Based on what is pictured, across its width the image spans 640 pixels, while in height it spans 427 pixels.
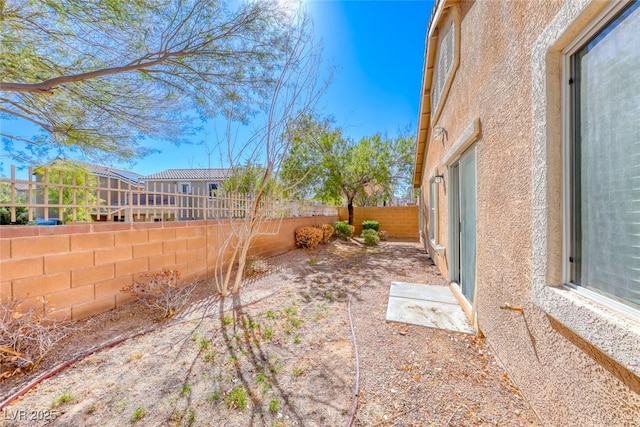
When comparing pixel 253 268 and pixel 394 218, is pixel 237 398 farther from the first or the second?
pixel 394 218

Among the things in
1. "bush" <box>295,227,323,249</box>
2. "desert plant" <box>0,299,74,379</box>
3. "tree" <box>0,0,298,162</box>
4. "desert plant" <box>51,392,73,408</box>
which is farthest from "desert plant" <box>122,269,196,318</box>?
"bush" <box>295,227,323,249</box>

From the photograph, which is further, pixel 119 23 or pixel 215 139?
pixel 215 139

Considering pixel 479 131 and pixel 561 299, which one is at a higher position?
pixel 479 131

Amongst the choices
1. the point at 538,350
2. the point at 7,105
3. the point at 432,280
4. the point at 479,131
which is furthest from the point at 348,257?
the point at 7,105

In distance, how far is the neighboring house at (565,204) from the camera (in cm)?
150

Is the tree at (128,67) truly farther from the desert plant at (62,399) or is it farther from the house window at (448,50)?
the desert plant at (62,399)

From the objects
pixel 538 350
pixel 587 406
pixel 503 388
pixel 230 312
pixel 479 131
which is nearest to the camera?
pixel 587 406

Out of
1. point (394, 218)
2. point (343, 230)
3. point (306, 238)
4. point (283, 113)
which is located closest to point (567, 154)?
point (283, 113)

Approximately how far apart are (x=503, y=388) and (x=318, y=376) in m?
1.95

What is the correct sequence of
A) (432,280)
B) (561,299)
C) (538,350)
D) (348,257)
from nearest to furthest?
(561,299)
(538,350)
(432,280)
(348,257)

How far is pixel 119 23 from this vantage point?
4770 millimetres

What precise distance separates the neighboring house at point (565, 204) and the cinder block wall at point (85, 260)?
232 inches

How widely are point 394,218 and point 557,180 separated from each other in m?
14.8

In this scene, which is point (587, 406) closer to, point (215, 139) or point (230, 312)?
point (230, 312)
